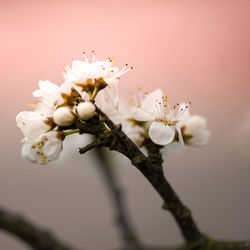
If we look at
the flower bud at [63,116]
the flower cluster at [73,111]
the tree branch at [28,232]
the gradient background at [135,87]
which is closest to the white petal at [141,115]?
the flower cluster at [73,111]

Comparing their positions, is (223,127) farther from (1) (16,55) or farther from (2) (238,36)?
(1) (16,55)

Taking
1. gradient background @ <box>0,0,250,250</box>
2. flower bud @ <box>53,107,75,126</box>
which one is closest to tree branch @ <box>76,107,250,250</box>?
flower bud @ <box>53,107,75,126</box>

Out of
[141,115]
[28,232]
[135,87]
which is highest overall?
[141,115]

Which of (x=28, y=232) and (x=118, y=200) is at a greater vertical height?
(x=28, y=232)

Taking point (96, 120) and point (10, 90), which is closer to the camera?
point (96, 120)

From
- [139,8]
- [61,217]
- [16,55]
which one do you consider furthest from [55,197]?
[139,8]

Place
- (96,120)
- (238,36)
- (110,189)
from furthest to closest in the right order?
(238,36) → (110,189) → (96,120)

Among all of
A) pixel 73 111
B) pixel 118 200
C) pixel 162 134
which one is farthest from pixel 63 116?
pixel 118 200

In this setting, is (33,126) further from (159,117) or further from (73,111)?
(159,117)
